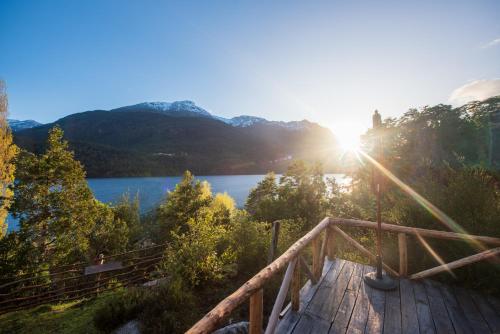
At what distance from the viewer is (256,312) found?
6.99 ft

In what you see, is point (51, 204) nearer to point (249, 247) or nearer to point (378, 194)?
point (249, 247)

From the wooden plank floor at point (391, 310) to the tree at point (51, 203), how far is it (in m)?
14.1

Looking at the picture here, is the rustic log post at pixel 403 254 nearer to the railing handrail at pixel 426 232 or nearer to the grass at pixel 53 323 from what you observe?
the railing handrail at pixel 426 232

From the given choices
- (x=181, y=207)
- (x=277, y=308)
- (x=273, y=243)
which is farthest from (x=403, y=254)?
(x=181, y=207)

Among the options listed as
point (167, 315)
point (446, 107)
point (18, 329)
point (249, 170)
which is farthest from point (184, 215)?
point (249, 170)

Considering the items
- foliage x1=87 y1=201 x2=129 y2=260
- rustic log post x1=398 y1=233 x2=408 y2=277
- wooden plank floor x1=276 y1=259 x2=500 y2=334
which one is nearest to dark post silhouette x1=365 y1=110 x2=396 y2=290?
wooden plank floor x1=276 y1=259 x2=500 y2=334

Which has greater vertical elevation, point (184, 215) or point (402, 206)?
point (402, 206)

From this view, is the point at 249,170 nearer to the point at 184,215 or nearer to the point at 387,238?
the point at 184,215

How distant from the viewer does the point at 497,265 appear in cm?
381

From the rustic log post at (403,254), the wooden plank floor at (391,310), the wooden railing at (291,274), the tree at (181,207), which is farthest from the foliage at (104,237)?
the rustic log post at (403,254)

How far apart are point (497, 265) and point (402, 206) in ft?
7.40

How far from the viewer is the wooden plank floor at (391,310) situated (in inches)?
115

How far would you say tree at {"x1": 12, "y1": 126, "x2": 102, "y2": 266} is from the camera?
11578mm

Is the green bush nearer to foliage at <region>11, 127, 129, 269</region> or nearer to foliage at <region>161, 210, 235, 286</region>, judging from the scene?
foliage at <region>161, 210, 235, 286</region>
